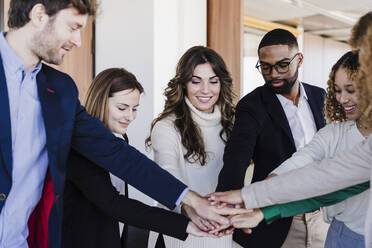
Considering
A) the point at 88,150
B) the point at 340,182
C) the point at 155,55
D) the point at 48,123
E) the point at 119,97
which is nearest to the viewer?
the point at 48,123

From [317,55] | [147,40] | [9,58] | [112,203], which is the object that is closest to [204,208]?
[112,203]

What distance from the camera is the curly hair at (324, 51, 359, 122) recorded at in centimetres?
170

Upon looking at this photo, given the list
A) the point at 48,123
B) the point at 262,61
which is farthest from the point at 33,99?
the point at 262,61

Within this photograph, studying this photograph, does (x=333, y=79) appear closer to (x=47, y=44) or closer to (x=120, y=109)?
(x=120, y=109)

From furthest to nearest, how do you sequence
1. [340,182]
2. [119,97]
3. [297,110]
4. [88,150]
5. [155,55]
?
1. [155,55]
2. [297,110]
3. [119,97]
4. [88,150]
5. [340,182]

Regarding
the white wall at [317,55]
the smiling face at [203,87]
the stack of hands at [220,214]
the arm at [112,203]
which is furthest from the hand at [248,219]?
the white wall at [317,55]

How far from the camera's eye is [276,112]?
2.16 meters

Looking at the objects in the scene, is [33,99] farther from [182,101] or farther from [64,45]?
[182,101]

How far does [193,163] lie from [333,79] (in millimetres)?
733

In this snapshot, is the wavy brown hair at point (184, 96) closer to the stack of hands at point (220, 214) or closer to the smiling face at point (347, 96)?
the stack of hands at point (220, 214)

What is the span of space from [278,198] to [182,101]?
2.85ft

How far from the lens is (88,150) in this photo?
1623mm

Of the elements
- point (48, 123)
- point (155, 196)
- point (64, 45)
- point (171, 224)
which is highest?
point (64, 45)

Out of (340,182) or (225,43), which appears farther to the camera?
(225,43)
